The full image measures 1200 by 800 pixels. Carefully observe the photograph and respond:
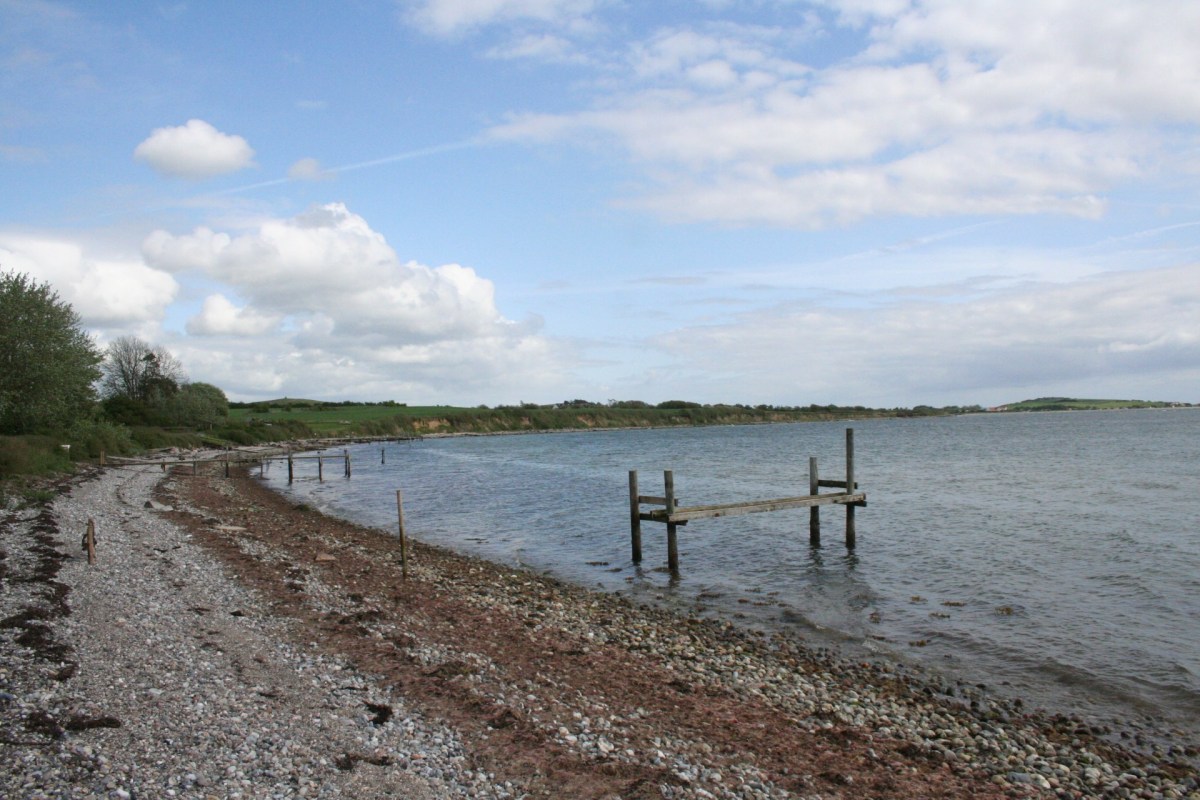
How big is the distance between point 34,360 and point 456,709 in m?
38.7

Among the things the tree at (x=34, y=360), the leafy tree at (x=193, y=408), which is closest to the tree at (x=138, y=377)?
the leafy tree at (x=193, y=408)

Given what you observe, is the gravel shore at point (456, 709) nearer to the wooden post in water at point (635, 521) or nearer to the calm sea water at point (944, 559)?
the calm sea water at point (944, 559)

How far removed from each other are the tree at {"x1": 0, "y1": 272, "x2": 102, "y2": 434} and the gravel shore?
26698 millimetres

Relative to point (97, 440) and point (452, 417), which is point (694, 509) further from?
point (452, 417)

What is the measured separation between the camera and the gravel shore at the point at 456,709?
22.8ft

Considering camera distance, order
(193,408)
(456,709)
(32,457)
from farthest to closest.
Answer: (193,408) → (32,457) → (456,709)

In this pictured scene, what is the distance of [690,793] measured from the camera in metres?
6.98

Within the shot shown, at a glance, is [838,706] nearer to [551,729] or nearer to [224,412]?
[551,729]

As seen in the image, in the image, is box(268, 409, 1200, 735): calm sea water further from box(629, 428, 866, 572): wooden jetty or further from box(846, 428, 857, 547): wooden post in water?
box(629, 428, 866, 572): wooden jetty

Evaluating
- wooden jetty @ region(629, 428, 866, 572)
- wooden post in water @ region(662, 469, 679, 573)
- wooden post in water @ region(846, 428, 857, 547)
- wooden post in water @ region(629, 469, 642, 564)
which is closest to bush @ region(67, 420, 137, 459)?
wooden post in water @ region(629, 469, 642, 564)

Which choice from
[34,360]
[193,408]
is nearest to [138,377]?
[193,408]

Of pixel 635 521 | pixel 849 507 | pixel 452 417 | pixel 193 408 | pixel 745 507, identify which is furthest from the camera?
pixel 452 417

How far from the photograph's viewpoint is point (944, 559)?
20766 mm

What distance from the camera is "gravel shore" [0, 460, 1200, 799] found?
22.8ft
